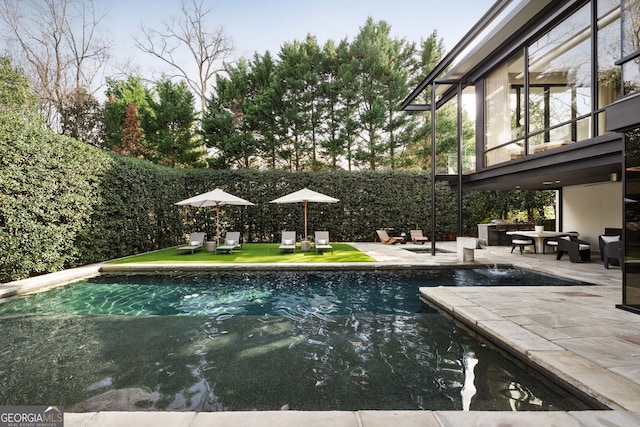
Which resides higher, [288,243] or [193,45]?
[193,45]

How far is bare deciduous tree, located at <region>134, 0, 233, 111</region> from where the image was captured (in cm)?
2080

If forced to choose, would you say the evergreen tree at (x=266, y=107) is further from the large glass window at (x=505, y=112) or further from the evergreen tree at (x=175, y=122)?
the large glass window at (x=505, y=112)

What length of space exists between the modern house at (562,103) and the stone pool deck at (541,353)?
40.6 inches

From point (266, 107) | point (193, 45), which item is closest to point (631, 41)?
point (266, 107)

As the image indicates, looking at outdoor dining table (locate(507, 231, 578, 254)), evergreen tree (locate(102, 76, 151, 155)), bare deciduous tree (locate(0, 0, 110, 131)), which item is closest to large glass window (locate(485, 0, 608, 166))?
outdoor dining table (locate(507, 231, 578, 254))

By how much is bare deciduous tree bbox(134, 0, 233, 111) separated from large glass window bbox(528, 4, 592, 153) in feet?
63.3

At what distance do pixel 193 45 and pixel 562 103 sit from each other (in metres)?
22.0

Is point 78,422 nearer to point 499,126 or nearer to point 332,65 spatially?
point 499,126

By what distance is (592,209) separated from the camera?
1193cm

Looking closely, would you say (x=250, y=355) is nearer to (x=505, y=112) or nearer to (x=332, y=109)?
(x=505, y=112)

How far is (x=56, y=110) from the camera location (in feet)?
65.8

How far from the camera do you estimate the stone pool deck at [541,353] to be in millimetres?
2307

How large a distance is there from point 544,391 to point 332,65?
21464 millimetres

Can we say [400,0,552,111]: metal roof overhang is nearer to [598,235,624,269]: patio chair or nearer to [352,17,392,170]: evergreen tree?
[598,235,624,269]: patio chair
